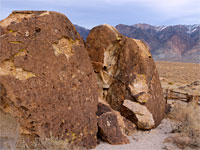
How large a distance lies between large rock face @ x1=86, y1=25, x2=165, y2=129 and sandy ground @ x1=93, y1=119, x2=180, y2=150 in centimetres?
25

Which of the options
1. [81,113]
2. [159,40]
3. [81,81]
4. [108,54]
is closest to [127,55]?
[108,54]

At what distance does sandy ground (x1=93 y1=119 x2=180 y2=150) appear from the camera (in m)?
5.18

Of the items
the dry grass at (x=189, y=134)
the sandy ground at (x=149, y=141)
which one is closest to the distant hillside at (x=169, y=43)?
the sandy ground at (x=149, y=141)

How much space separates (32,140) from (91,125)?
1.43 metres

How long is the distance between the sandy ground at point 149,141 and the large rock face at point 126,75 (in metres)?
0.25

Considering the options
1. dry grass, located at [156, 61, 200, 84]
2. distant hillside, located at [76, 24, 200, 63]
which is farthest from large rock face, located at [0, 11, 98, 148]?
distant hillside, located at [76, 24, 200, 63]

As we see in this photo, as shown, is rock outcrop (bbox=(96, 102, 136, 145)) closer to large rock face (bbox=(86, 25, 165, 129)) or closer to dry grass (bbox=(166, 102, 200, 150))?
large rock face (bbox=(86, 25, 165, 129))

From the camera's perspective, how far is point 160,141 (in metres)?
5.73

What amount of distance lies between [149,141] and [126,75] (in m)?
2.27

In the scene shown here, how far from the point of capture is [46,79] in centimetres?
461

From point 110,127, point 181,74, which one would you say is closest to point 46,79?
point 110,127

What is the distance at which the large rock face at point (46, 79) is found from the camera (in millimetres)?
4297

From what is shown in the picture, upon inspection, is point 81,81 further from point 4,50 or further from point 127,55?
point 127,55

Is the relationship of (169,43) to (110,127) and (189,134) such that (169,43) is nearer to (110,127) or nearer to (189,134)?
(189,134)
